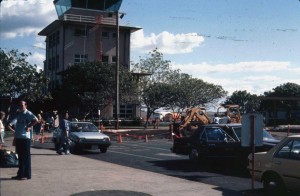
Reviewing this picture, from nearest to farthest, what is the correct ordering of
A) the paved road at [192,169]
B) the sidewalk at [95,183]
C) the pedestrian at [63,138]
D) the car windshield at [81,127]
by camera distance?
the sidewalk at [95,183]
the paved road at [192,169]
the pedestrian at [63,138]
the car windshield at [81,127]

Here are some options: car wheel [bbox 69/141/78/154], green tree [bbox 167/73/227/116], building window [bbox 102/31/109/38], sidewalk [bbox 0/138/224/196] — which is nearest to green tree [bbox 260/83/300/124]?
green tree [bbox 167/73/227/116]

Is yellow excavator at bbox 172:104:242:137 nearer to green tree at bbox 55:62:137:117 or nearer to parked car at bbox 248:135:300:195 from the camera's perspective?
parked car at bbox 248:135:300:195

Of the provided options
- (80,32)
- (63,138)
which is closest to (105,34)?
(80,32)

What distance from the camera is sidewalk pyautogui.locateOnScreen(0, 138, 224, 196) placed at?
29.0 ft

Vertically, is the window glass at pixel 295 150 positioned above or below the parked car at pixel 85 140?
above

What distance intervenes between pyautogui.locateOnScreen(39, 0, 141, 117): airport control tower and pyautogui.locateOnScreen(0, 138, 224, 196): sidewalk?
4584 centimetres

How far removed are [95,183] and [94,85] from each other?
38.9 meters

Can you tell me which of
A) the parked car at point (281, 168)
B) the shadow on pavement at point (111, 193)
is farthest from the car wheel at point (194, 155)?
the shadow on pavement at point (111, 193)

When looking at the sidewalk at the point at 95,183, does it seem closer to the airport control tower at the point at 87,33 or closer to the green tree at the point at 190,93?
the green tree at the point at 190,93

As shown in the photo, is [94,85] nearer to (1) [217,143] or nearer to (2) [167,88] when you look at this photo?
(2) [167,88]

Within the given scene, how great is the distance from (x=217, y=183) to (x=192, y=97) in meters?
50.9

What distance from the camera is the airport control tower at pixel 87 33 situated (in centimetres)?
5741

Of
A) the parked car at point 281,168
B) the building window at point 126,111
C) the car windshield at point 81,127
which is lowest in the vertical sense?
the parked car at point 281,168

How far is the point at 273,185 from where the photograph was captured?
9031mm
